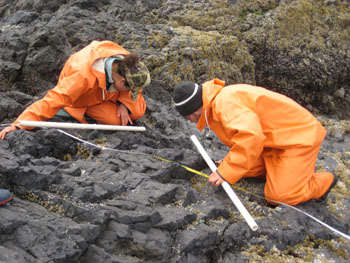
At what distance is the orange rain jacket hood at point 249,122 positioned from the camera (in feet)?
17.5

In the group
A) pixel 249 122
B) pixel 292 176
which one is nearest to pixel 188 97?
pixel 249 122

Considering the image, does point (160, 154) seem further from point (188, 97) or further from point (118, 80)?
point (118, 80)

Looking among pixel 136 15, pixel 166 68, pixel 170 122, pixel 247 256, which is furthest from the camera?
Answer: pixel 136 15

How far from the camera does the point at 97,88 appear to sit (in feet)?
23.9

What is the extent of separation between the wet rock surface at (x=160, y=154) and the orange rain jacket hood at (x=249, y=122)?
813 millimetres

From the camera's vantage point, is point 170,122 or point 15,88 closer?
point 170,122

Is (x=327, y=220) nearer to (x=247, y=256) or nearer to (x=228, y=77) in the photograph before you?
(x=247, y=256)

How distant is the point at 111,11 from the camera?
42.9ft

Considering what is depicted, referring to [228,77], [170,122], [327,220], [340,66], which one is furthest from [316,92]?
[327,220]

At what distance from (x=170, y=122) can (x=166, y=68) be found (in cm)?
240

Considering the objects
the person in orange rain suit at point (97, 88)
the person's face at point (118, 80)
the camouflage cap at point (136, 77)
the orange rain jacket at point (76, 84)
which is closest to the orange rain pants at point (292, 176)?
the camouflage cap at point (136, 77)

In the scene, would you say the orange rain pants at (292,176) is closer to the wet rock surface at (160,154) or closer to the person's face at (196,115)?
the wet rock surface at (160,154)

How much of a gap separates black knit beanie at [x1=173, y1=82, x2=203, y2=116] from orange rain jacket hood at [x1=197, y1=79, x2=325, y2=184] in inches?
4.1

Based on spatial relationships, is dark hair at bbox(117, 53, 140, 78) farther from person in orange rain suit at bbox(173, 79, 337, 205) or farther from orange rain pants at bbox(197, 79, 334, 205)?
orange rain pants at bbox(197, 79, 334, 205)
